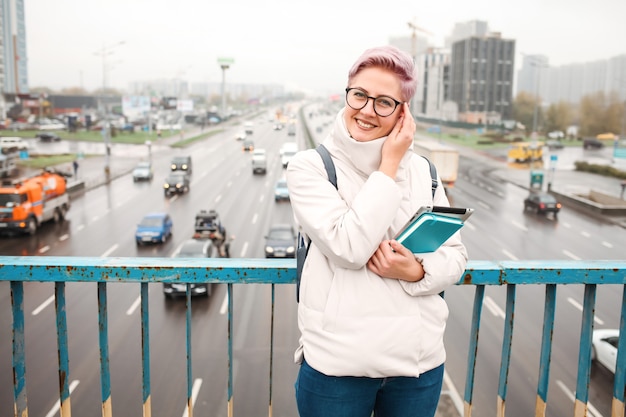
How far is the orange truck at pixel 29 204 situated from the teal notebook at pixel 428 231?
27.2 m

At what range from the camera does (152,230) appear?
24.9 metres

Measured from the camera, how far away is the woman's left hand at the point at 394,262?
2.30 metres

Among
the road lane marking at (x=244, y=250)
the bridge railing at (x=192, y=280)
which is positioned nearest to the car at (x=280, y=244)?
the road lane marking at (x=244, y=250)

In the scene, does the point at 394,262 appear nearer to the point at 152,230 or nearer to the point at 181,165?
the point at 152,230

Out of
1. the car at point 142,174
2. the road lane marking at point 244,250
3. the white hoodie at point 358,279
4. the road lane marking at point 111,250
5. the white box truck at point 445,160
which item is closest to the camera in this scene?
the white hoodie at point 358,279

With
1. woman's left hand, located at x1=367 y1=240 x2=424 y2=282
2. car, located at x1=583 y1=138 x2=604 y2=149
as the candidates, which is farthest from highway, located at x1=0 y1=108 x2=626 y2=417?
car, located at x1=583 y1=138 x2=604 y2=149

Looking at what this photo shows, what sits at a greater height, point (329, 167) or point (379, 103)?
point (379, 103)

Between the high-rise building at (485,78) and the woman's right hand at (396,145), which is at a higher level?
the high-rise building at (485,78)

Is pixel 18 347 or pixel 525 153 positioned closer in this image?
pixel 18 347

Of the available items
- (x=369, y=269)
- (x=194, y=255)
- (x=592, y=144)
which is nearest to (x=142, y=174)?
(x=194, y=255)

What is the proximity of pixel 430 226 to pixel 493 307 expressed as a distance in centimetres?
1607

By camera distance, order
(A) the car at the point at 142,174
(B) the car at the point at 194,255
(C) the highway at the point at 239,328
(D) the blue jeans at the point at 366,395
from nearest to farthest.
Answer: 1. (D) the blue jeans at the point at 366,395
2. (C) the highway at the point at 239,328
3. (B) the car at the point at 194,255
4. (A) the car at the point at 142,174

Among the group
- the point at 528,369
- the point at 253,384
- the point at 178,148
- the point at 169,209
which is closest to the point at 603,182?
the point at 169,209

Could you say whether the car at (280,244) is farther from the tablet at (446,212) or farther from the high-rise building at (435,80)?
the high-rise building at (435,80)
